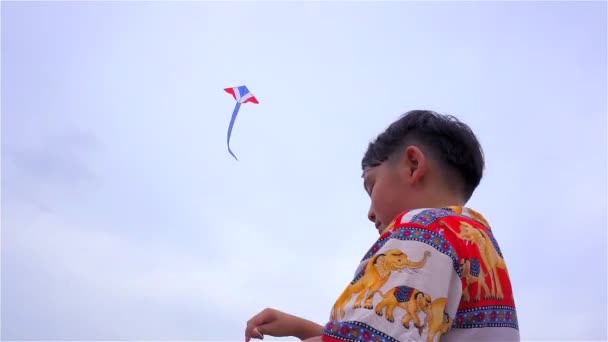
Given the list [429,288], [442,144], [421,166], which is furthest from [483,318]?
[442,144]

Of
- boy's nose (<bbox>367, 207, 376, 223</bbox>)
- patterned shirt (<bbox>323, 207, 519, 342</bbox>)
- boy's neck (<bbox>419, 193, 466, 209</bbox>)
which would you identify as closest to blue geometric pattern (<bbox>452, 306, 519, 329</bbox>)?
patterned shirt (<bbox>323, 207, 519, 342</bbox>)

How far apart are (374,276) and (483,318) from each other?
1.24 ft

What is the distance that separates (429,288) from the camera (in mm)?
1648

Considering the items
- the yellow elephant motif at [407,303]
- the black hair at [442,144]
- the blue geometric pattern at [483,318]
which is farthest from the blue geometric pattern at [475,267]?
the black hair at [442,144]

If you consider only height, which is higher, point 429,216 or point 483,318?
point 429,216

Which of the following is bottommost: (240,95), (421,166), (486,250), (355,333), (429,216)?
(355,333)

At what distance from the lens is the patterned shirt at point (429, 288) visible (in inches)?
62.7

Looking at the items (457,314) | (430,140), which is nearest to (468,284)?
(457,314)

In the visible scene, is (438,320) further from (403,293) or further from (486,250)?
(486,250)

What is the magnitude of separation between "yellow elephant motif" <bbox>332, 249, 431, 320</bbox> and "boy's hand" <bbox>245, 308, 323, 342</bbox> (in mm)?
357

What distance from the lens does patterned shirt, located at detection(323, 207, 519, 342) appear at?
1594 millimetres

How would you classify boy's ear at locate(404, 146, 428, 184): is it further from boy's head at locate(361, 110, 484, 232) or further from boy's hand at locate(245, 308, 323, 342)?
boy's hand at locate(245, 308, 323, 342)

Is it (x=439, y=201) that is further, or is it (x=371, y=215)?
(x=371, y=215)

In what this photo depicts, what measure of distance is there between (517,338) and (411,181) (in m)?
0.63
